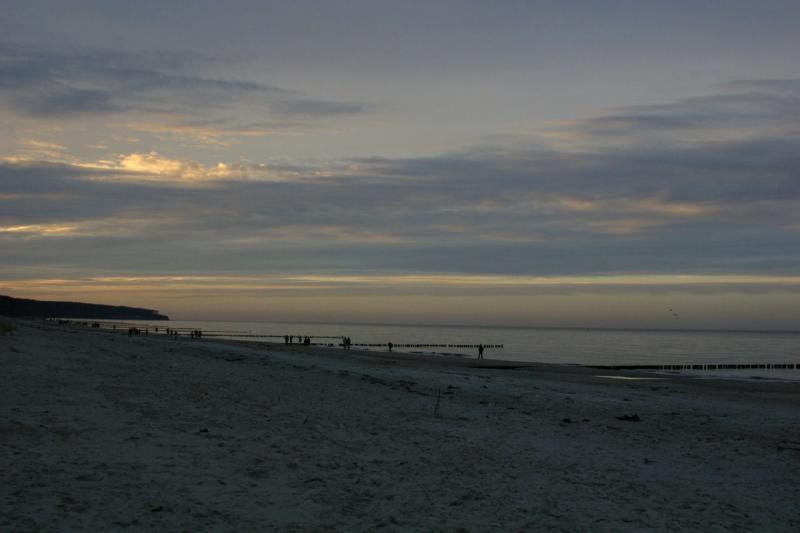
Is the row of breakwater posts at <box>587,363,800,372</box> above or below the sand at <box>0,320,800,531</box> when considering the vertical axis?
below

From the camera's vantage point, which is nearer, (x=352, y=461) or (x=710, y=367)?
(x=352, y=461)

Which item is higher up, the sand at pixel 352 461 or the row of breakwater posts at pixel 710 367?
the sand at pixel 352 461

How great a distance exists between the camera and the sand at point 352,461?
828 centimetres

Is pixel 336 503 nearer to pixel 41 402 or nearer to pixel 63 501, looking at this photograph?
pixel 63 501

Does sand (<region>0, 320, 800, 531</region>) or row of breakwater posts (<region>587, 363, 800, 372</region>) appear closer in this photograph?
sand (<region>0, 320, 800, 531</region>)

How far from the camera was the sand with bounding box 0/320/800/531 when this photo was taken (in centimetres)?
828

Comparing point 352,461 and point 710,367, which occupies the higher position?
point 352,461

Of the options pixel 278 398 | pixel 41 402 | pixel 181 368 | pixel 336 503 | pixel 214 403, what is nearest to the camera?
pixel 336 503

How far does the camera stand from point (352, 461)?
11.1 meters

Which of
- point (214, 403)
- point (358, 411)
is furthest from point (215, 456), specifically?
point (358, 411)

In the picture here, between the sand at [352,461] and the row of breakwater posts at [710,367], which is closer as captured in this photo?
the sand at [352,461]

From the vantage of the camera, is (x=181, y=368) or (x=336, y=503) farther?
(x=181, y=368)

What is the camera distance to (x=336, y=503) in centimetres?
879

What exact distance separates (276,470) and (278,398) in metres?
7.53
